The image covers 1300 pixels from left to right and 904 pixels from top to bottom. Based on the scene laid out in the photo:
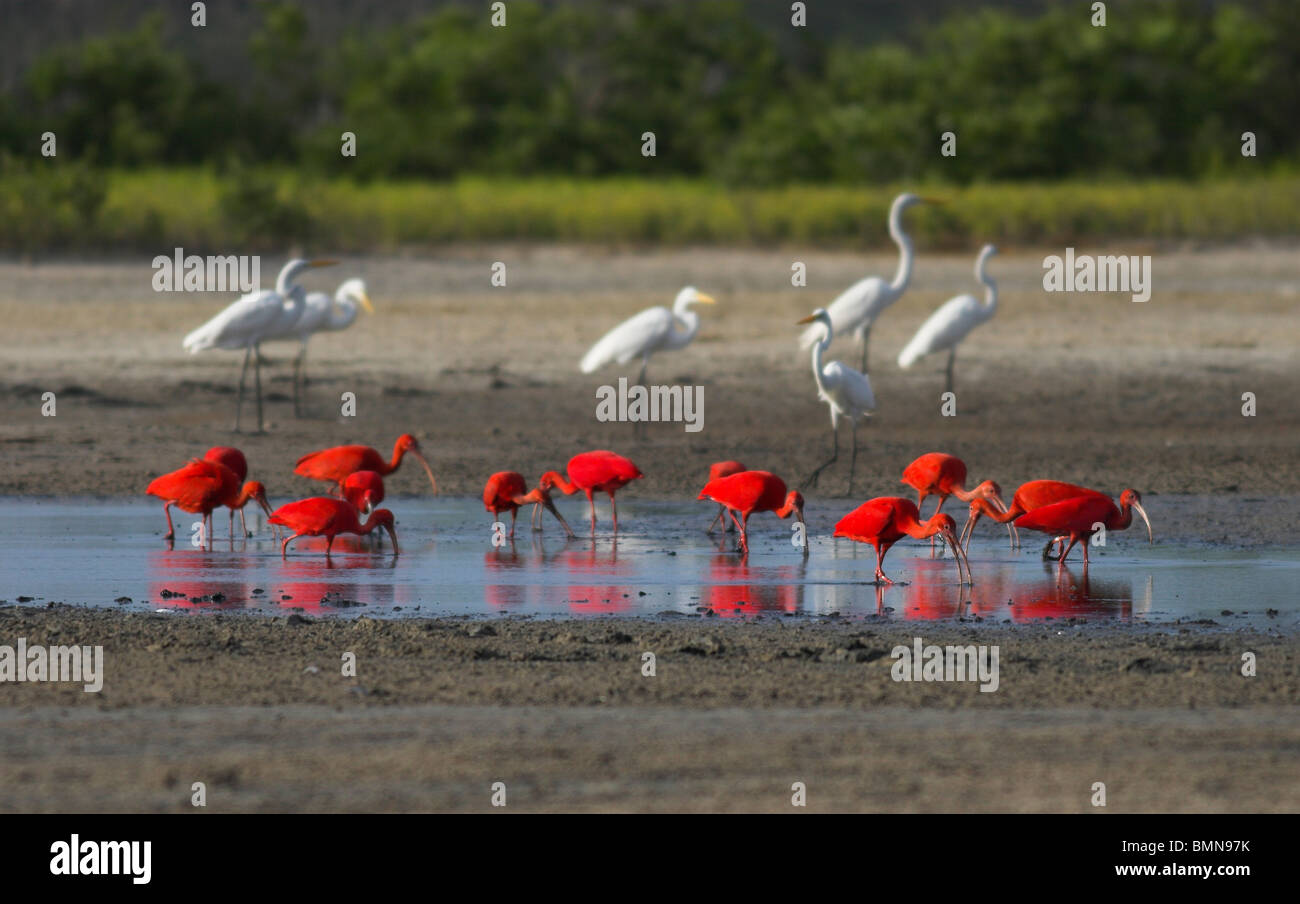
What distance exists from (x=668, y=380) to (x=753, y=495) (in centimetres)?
811

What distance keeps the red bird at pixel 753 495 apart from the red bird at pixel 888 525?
892 mm

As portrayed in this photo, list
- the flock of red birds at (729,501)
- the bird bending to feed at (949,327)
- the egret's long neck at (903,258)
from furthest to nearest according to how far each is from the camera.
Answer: the egret's long neck at (903,258)
the bird bending to feed at (949,327)
the flock of red birds at (729,501)

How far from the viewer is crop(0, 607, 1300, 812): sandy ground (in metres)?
6.20

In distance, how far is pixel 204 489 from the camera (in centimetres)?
1104

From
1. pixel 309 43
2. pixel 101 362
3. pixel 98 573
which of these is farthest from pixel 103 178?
Result: pixel 309 43

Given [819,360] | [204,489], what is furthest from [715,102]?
[204,489]

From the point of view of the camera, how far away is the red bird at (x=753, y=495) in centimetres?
1093

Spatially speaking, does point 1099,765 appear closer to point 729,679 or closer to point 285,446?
point 729,679

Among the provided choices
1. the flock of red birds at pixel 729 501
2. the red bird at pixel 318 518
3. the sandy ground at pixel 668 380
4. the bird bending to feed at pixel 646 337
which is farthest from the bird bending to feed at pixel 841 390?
the red bird at pixel 318 518

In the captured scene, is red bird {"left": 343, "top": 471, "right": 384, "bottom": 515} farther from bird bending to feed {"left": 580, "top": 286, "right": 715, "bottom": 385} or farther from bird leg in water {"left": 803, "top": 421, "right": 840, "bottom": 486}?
bird bending to feed {"left": 580, "top": 286, "right": 715, "bottom": 385}

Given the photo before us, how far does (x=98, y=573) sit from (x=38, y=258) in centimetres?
1696

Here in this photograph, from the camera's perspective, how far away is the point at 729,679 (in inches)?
304

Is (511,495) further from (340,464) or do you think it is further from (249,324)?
(249,324)

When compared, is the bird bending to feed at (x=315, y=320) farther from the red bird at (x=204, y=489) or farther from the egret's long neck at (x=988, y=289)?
the egret's long neck at (x=988, y=289)
